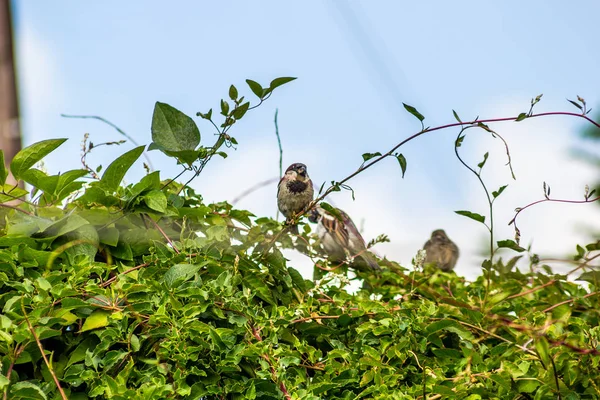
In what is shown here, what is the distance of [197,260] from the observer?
82.4 inches

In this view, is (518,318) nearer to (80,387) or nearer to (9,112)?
(80,387)

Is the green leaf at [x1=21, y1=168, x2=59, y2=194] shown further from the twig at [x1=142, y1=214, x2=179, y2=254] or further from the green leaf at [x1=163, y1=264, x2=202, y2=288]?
the green leaf at [x1=163, y1=264, x2=202, y2=288]

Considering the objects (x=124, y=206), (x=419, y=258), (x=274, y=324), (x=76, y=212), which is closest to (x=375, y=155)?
(x=419, y=258)

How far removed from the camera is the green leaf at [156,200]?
83.4 inches

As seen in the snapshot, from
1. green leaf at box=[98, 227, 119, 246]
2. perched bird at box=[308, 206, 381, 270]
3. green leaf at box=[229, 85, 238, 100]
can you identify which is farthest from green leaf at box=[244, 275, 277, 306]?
perched bird at box=[308, 206, 381, 270]

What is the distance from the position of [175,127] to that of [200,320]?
628 mm

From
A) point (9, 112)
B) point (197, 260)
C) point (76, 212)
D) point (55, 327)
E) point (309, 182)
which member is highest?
point (9, 112)

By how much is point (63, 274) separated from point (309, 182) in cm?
230

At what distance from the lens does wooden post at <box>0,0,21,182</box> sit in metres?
4.50

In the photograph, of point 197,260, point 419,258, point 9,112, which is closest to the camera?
point 197,260

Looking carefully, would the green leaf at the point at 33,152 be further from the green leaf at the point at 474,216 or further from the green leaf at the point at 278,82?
the green leaf at the point at 474,216

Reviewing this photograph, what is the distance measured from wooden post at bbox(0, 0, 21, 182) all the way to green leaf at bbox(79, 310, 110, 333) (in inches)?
113

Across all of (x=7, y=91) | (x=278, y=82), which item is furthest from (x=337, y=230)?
(x=278, y=82)

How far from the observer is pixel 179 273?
2.02 metres
